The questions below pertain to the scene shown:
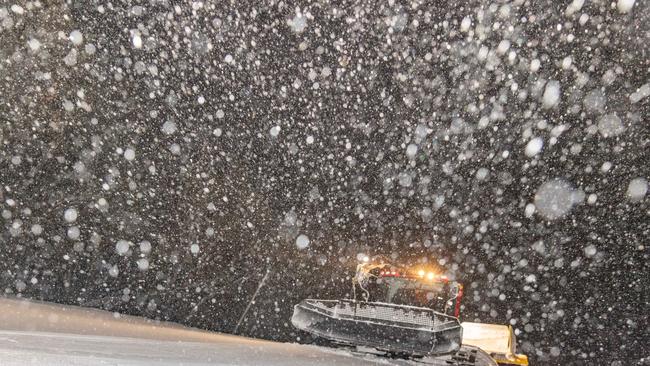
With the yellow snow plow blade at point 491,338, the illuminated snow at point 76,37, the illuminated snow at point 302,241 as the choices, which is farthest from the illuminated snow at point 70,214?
the yellow snow plow blade at point 491,338

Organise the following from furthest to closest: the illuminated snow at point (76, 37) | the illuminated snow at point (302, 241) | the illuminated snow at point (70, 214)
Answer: the illuminated snow at point (302, 241), the illuminated snow at point (76, 37), the illuminated snow at point (70, 214)

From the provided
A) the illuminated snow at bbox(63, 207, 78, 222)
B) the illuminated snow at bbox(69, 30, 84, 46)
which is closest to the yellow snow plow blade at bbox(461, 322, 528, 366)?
the illuminated snow at bbox(63, 207, 78, 222)

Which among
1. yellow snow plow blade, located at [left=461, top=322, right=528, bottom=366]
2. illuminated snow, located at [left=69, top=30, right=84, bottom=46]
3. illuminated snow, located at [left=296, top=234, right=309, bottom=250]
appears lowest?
yellow snow plow blade, located at [left=461, top=322, right=528, bottom=366]

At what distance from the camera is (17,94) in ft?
31.3

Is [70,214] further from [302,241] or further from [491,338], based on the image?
[491,338]

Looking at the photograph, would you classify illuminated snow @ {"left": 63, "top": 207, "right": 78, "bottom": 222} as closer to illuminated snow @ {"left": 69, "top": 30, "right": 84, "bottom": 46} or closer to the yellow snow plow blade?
illuminated snow @ {"left": 69, "top": 30, "right": 84, "bottom": 46}

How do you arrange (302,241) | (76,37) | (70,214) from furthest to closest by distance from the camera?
(302,241), (76,37), (70,214)

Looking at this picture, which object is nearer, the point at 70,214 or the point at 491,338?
the point at 491,338

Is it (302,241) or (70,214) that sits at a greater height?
(302,241)

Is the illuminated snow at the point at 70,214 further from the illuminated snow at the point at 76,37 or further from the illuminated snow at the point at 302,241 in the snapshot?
the illuminated snow at the point at 302,241

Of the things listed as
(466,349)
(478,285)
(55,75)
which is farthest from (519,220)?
(55,75)

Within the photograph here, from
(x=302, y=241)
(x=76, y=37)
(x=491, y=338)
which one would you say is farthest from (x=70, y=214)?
(x=491, y=338)

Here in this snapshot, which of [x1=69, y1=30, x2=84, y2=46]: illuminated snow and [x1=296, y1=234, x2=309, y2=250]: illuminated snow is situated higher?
[x1=69, y1=30, x2=84, y2=46]: illuminated snow

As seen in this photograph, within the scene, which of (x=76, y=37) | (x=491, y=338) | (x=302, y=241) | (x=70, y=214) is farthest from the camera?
(x=302, y=241)
